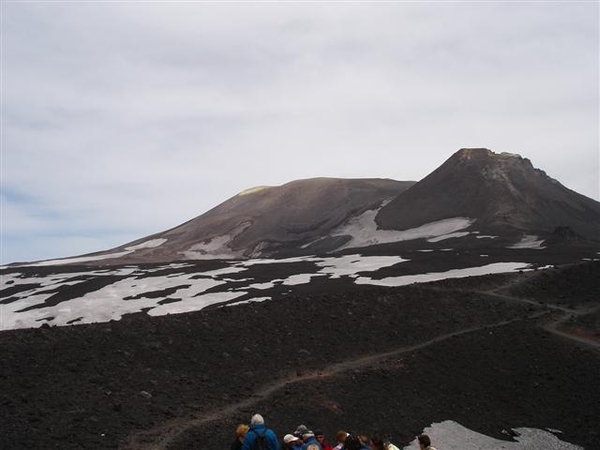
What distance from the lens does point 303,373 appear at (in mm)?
25641

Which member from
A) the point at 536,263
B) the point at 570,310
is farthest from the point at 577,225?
the point at 570,310

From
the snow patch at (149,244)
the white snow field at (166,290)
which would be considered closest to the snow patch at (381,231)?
the white snow field at (166,290)

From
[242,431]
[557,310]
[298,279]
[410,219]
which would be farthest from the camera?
[410,219]

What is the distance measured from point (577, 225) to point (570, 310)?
233 feet

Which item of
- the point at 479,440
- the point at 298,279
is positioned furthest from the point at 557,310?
the point at 298,279

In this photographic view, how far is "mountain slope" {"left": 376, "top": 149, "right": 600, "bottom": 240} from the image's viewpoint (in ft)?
321

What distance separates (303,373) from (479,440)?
26.2ft

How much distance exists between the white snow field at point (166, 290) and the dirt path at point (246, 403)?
2014 centimetres

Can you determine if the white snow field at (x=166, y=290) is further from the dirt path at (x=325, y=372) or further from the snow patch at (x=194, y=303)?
the dirt path at (x=325, y=372)

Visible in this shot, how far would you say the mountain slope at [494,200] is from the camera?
3853 inches

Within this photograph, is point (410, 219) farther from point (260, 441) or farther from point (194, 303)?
point (260, 441)

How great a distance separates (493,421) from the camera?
76.1ft

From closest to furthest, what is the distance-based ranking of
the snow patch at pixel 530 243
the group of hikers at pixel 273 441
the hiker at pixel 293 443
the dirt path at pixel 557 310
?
the group of hikers at pixel 273 441, the hiker at pixel 293 443, the dirt path at pixel 557 310, the snow patch at pixel 530 243

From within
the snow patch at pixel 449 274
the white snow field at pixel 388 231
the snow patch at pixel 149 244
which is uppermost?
the snow patch at pixel 149 244
